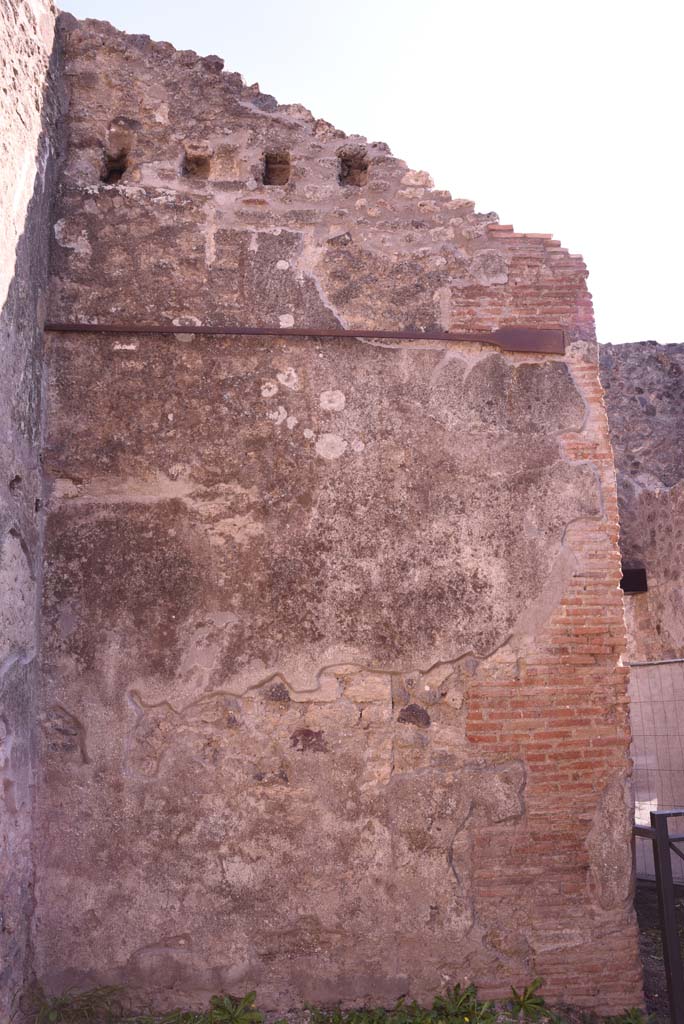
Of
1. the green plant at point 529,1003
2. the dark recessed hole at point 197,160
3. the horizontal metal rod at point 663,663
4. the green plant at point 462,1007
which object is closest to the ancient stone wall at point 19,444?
the dark recessed hole at point 197,160

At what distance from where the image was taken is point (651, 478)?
7781 mm

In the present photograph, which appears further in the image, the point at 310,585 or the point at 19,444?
the point at 310,585

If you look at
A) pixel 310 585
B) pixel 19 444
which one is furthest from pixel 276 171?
pixel 310 585

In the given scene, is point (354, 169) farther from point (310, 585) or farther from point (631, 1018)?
point (631, 1018)

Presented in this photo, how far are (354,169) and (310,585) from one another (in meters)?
2.09

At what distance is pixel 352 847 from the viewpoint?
363 centimetres

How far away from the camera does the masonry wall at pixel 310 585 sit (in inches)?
140

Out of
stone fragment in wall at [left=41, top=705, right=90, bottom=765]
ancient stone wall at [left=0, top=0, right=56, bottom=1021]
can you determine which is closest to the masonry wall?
stone fragment in wall at [left=41, top=705, right=90, bottom=765]

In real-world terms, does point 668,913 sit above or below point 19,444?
below

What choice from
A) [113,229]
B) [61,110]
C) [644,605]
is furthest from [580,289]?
[644,605]

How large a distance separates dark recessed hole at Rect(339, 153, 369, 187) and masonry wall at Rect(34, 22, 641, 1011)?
21mm

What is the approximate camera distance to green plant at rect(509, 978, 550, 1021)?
3469 mm

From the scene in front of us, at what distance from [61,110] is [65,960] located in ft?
12.2

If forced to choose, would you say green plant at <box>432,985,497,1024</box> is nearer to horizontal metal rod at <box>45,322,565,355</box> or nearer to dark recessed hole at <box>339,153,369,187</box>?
horizontal metal rod at <box>45,322,565,355</box>
